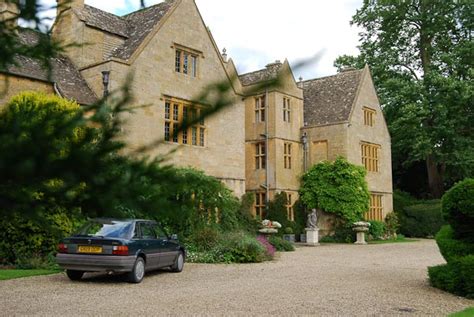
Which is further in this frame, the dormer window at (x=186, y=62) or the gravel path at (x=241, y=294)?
the dormer window at (x=186, y=62)

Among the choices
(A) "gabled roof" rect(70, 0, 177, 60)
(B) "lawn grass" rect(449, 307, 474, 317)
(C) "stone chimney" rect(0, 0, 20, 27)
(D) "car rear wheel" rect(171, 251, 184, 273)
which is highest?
(A) "gabled roof" rect(70, 0, 177, 60)

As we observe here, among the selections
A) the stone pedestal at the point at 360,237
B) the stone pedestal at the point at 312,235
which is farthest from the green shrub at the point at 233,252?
the stone pedestal at the point at 360,237

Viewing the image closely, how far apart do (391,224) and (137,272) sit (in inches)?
850

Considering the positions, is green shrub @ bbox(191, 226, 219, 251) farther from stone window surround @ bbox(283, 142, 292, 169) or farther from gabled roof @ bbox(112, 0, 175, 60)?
stone window surround @ bbox(283, 142, 292, 169)

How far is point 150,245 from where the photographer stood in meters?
11.0

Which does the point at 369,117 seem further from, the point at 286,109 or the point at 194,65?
the point at 194,65

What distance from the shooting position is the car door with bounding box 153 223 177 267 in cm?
1161

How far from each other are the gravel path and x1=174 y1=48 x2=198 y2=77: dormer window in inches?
363

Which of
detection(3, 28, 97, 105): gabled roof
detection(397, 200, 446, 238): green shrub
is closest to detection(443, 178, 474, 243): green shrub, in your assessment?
detection(3, 28, 97, 105): gabled roof

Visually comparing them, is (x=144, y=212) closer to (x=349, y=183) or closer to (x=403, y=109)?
(x=349, y=183)

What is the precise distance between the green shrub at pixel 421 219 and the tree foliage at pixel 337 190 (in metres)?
5.74

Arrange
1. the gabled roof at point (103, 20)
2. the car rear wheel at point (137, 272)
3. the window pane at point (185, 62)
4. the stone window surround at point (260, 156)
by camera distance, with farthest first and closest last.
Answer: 1. the stone window surround at point (260, 156)
2. the window pane at point (185, 62)
3. the gabled roof at point (103, 20)
4. the car rear wheel at point (137, 272)

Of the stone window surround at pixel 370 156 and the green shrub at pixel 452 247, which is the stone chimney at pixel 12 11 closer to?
the green shrub at pixel 452 247

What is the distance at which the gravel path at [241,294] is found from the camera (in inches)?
305
